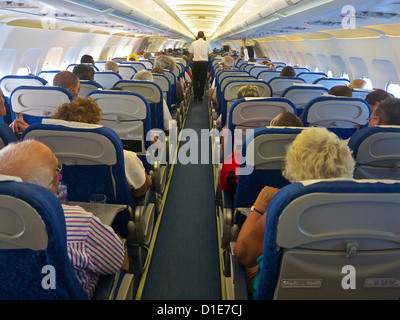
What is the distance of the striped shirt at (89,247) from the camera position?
1398mm

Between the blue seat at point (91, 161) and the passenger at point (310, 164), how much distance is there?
1035mm

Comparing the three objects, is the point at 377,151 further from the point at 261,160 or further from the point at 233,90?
the point at 233,90

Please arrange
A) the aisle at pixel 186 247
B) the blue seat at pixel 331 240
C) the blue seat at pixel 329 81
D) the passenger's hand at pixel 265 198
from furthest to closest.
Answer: the blue seat at pixel 329 81, the aisle at pixel 186 247, the passenger's hand at pixel 265 198, the blue seat at pixel 331 240

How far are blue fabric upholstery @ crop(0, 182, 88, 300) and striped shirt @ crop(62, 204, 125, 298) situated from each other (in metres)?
0.17

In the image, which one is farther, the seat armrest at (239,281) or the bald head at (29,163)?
the seat armrest at (239,281)

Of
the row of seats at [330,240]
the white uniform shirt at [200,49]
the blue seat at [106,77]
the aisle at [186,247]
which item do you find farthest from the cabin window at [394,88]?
the row of seats at [330,240]

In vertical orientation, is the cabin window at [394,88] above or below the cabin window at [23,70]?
below

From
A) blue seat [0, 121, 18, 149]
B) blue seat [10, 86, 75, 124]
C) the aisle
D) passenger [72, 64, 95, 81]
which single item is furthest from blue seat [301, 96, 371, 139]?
passenger [72, 64, 95, 81]

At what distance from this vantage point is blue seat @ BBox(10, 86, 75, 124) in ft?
10.8

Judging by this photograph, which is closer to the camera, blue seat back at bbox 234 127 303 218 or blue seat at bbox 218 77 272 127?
blue seat back at bbox 234 127 303 218

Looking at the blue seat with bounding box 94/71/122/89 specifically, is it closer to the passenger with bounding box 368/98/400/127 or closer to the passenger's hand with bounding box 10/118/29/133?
the passenger's hand with bounding box 10/118/29/133

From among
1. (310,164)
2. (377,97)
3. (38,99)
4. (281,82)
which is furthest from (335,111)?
(38,99)

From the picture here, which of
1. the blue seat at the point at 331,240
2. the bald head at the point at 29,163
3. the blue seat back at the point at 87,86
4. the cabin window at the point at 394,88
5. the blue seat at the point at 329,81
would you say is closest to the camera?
the blue seat at the point at 331,240

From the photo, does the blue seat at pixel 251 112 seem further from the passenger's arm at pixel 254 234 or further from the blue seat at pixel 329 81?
the blue seat at pixel 329 81
